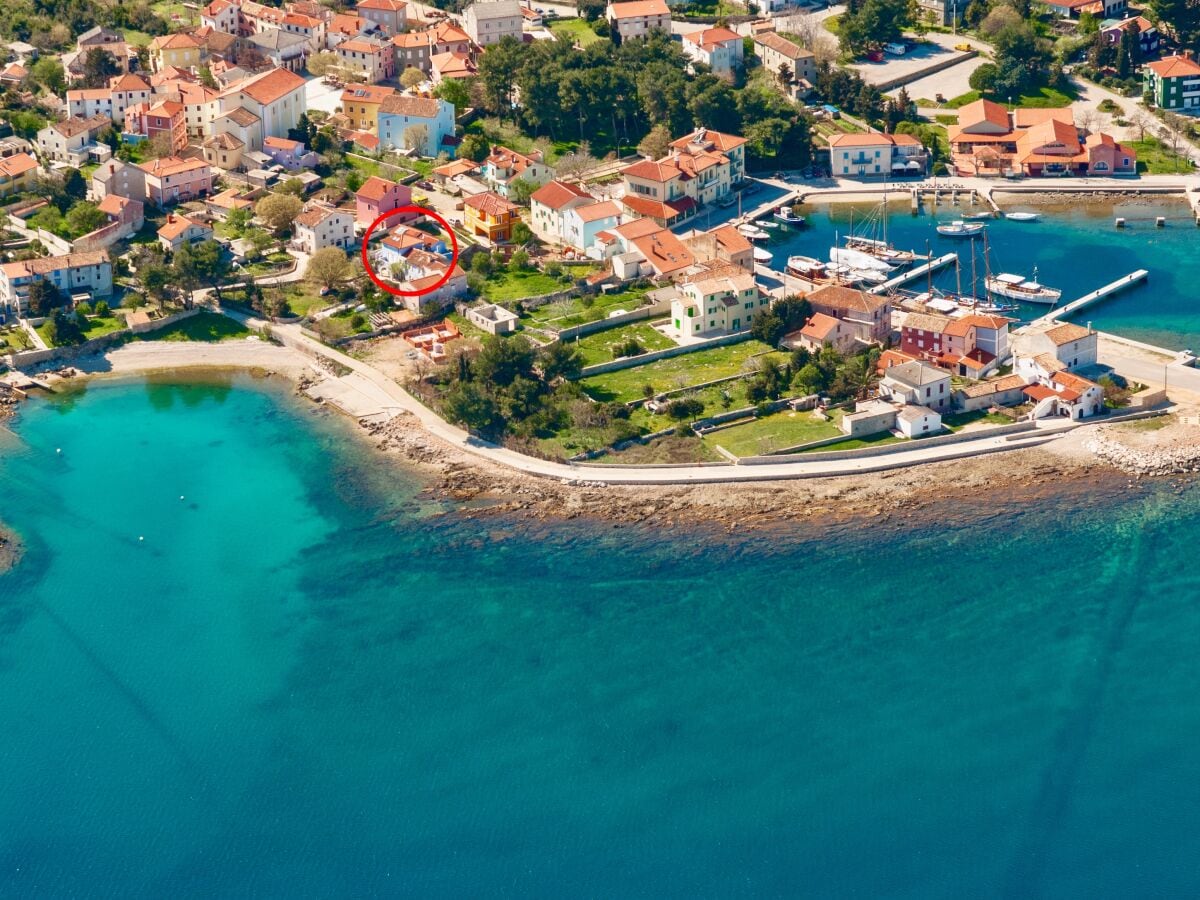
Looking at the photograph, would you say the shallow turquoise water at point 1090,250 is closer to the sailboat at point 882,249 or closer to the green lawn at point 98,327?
the sailboat at point 882,249

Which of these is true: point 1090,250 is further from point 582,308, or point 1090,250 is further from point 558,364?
point 558,364

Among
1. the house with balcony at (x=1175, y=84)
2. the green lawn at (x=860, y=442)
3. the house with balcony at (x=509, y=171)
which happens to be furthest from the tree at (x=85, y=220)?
the house with balcony at (x=1175, y=84)

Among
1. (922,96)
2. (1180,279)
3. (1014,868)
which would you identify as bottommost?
(1014,868)

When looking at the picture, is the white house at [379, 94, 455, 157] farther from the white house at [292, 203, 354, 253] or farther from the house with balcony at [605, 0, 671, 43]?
the house with balcony at [605, 0, 671, 43]

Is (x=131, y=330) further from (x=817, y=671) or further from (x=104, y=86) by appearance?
(x=817, y=671)

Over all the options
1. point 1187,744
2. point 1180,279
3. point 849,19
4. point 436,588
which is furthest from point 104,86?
point 1187,744
